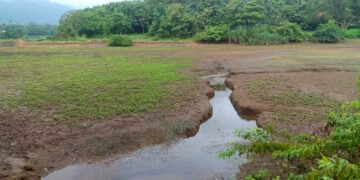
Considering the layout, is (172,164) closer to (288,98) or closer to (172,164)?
(172,164)

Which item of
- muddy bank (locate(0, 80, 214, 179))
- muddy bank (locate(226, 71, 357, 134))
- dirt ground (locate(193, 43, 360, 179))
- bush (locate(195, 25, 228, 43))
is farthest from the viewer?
bush (locate(195, 25, 228, 43))

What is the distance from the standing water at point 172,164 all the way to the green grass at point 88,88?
114 inches

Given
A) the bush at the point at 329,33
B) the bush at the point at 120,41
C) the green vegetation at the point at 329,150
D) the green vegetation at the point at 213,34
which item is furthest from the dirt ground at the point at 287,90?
the bush at the point at 120,41

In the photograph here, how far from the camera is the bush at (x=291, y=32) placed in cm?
4212

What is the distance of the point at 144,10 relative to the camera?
170 feet

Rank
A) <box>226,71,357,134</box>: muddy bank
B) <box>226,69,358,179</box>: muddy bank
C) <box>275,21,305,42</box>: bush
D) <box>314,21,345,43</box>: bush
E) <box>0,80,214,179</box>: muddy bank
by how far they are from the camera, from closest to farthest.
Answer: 1. <box>0,80,214,179</box>: muddy bank
2. <box>226,69,358,179</box>: muddy bank
3. <box>226,71,357,134</box>: muddy bank
4. <box>314,21,345,43</box>: bush
5. <box>275,21,305,42</box>: bush

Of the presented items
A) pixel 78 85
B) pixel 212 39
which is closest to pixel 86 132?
pixel 78 85

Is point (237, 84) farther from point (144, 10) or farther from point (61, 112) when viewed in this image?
point (144, 10)

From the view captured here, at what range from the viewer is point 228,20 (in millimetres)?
45281

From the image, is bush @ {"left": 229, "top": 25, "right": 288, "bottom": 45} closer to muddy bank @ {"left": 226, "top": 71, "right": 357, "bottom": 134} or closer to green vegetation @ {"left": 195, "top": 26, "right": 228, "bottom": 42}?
green vegetation @ {"left": 195, "top": 26, "right": 228, "bottom": 42}

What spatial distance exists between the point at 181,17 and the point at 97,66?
81.6ft

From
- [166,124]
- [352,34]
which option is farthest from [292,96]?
[352,34]

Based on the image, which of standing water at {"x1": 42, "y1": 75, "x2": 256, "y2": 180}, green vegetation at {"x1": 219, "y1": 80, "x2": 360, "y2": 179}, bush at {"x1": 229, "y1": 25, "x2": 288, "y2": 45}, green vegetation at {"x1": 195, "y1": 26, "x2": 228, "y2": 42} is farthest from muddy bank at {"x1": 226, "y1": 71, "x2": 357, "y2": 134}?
green vegetation at {"x1": 195, "y1": 26, "x2": 228, "y2": 42}

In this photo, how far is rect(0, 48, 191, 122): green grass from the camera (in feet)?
40.2
